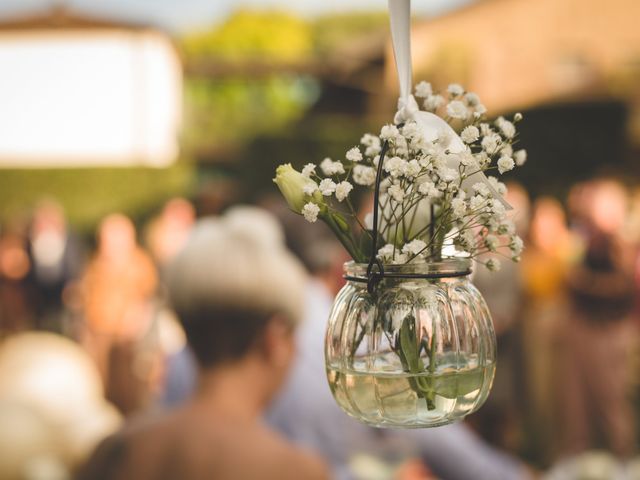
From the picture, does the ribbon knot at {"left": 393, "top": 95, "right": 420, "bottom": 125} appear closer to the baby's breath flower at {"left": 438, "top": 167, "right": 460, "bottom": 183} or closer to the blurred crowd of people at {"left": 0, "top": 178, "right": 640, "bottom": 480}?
the baby's breath flower at {"left": 438, "top": 167, "right": 460, "bottom": 183}

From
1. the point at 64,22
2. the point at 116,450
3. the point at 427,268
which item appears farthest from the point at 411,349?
the point at 64,22

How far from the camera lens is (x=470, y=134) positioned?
769mm

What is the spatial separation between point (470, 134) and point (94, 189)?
15.1 metres

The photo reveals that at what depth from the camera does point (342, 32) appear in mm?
39469

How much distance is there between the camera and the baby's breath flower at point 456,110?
0.75 m

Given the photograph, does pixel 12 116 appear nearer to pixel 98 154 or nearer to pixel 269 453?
pixel 98 154

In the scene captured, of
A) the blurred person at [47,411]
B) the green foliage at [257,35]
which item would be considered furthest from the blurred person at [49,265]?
the green foliage at [257,35]

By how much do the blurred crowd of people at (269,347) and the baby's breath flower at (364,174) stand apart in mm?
175

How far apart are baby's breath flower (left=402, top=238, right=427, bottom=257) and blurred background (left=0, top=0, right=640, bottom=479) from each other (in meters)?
0.18

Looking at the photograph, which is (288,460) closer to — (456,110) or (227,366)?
(227,366)

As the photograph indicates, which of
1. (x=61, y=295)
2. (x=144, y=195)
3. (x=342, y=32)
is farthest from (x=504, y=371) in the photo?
(x=342, y=32)

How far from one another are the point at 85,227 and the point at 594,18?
10519 millimetres

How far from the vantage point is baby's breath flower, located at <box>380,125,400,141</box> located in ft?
2.42

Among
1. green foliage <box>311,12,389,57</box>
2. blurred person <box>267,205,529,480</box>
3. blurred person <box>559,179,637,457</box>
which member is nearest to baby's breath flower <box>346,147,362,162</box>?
blurred person <box>267,205,529,480</box>
